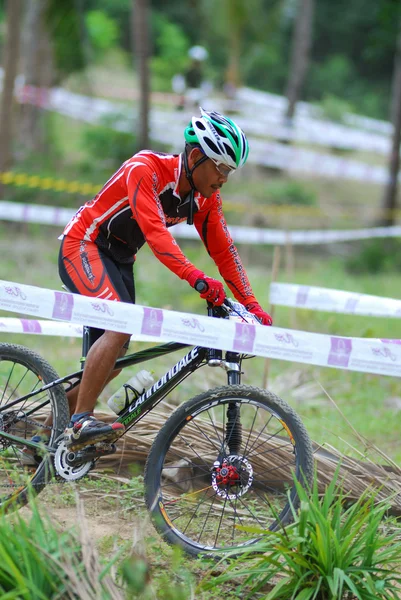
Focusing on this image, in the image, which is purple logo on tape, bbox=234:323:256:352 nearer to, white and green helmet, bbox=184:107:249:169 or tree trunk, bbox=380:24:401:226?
white and green helmet, bbox=184:107:249:169

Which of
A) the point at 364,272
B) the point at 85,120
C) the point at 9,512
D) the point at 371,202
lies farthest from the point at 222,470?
the point at 85,120

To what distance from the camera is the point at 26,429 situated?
4527mm

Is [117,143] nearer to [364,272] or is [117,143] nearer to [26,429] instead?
[364,272]

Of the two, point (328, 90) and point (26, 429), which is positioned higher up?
point (328, 90)

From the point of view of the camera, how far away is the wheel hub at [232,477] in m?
4.00

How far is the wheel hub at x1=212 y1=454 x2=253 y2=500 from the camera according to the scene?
4004mm

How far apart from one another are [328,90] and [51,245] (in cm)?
2805

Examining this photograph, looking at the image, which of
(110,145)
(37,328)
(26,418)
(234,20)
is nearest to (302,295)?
(37,328)

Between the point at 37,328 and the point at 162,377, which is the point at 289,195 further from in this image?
the point at 162,377

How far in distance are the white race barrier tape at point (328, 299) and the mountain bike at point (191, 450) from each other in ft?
5.66

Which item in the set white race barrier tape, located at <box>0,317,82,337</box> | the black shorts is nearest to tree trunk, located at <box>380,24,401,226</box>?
white race barrier tape, located at <box>0,317,82,337</box>

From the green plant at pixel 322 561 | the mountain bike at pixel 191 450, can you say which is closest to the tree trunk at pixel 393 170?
the mountain bike at pixel 191 450

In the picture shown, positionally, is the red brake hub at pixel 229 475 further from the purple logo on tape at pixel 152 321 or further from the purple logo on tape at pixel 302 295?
the purple logo on tape at pixel 302 295

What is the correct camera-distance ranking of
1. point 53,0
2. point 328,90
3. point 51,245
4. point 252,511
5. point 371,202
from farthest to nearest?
point 328,90 < point 371,202 < point 53,0 < point 51,245 < point 252,511
